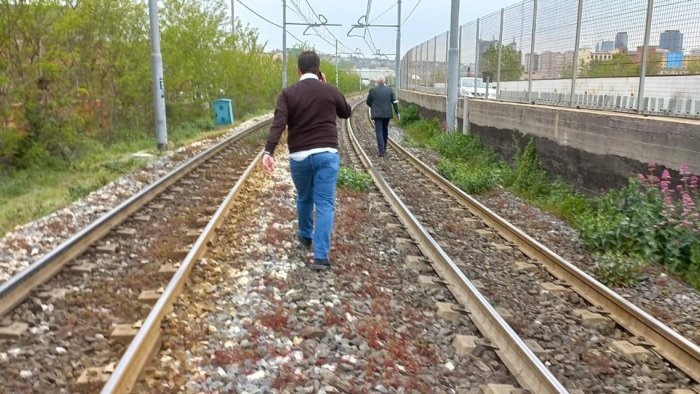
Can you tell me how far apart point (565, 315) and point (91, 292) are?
162 inches

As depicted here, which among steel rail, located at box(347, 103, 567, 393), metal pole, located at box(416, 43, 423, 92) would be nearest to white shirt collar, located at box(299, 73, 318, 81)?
steel rail, located at box(347, 103, 567, 393)

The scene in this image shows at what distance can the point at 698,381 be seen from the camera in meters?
4.23

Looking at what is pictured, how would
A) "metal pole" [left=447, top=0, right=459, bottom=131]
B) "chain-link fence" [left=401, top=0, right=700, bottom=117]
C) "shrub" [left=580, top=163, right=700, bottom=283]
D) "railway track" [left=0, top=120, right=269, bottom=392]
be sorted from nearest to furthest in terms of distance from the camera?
"railway track" [left=0, top=120, right=269, bottom=392], "shrub" [left=580, top=163, right=700, bottom=283], "chain-link fence" [left=401, top=0, right=700, bottom=117], "metal pole" [left=447, top=0, right=459, bottom=131]

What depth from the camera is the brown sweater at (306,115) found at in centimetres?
605

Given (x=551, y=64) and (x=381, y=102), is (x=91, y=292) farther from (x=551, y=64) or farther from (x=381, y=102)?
(x=381, y=102)

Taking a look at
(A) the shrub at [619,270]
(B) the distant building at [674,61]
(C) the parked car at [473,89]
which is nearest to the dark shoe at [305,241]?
(A) the shrub at [619,270]

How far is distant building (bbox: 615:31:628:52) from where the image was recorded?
33.2 feet

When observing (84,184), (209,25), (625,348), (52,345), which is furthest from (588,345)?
(209,25)

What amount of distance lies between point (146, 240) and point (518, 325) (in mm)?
4324

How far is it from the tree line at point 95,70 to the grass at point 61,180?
22.2 inches

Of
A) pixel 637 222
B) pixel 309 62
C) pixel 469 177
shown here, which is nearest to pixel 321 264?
pixel 309 62

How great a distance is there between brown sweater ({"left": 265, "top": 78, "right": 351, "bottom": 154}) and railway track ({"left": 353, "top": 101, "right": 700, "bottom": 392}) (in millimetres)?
1824

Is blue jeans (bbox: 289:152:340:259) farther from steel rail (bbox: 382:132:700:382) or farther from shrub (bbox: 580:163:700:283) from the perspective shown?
shrub (bbox: 580:163:700:283)

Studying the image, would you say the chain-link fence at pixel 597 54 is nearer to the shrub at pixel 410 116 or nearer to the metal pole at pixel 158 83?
the shrub at pixel 410 116
